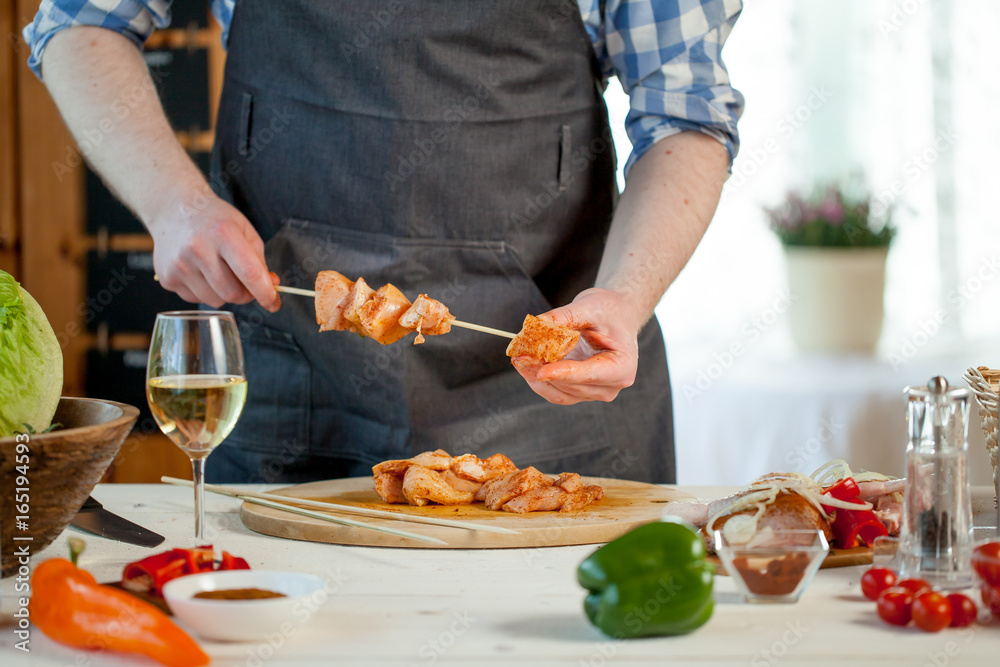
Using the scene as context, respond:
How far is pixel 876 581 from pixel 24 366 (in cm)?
110

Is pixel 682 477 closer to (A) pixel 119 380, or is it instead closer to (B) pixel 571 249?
(B) pixel 571 249

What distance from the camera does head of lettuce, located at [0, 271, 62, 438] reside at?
1.23 m

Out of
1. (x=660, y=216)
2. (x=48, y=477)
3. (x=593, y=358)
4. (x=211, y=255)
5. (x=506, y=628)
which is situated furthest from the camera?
(x=660, y=216)

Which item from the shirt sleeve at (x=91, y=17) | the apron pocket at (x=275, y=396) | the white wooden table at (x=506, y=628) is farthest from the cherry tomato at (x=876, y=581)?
the shirt sleeve at (x=91, y=17)

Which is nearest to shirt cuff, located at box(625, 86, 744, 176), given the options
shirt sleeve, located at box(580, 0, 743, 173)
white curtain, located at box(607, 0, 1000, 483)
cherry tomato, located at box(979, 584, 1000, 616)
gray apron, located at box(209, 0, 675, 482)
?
shirt sleeve, located at box(580, 0, 743, 173)

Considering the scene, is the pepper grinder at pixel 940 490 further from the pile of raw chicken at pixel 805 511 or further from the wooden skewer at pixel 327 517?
the wooden skewer at pixel 327 517

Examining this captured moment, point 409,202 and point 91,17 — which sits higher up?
point 91,17

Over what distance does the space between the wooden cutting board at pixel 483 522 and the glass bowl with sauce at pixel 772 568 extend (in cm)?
37

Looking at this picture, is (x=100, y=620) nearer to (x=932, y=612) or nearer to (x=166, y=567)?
(x=166, y=567)

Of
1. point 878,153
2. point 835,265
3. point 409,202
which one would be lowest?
point 835,265

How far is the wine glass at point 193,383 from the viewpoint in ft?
4.33

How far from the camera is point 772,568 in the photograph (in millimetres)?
1127

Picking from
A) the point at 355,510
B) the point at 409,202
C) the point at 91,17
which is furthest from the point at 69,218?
the point at 355,510

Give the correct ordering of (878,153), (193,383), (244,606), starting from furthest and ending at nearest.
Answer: (878,153), (193,383), (244,606)
